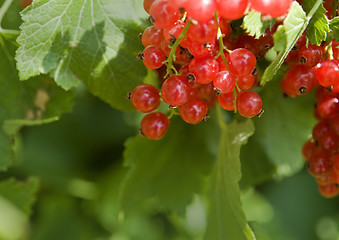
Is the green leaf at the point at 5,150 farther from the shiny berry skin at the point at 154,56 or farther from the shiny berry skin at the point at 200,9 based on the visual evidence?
the shiny berry skin at the point at 200,9

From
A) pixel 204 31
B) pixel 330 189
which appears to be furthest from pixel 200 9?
pixel 330 189

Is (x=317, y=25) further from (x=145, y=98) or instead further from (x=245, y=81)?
(x=145, y=98)

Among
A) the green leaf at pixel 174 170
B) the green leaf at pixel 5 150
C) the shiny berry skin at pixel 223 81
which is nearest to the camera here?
the shiny berry skin at pixel 223 81

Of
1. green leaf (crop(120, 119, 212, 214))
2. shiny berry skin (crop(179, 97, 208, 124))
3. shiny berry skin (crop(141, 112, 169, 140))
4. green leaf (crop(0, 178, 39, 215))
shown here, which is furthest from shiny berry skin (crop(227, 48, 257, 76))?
green leaf (crop(0, 178, 39, 215))

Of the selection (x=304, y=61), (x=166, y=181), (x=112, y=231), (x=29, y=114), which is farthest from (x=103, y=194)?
(x=304, y=61)

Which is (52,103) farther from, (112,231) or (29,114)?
(112,231)

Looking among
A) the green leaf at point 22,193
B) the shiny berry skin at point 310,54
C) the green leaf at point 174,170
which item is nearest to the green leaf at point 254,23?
the shiny berry skin at point 310,54

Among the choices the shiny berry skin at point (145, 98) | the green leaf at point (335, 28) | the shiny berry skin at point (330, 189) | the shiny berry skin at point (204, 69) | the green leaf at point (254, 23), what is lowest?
the shiny berry skin at point (330, 189)
